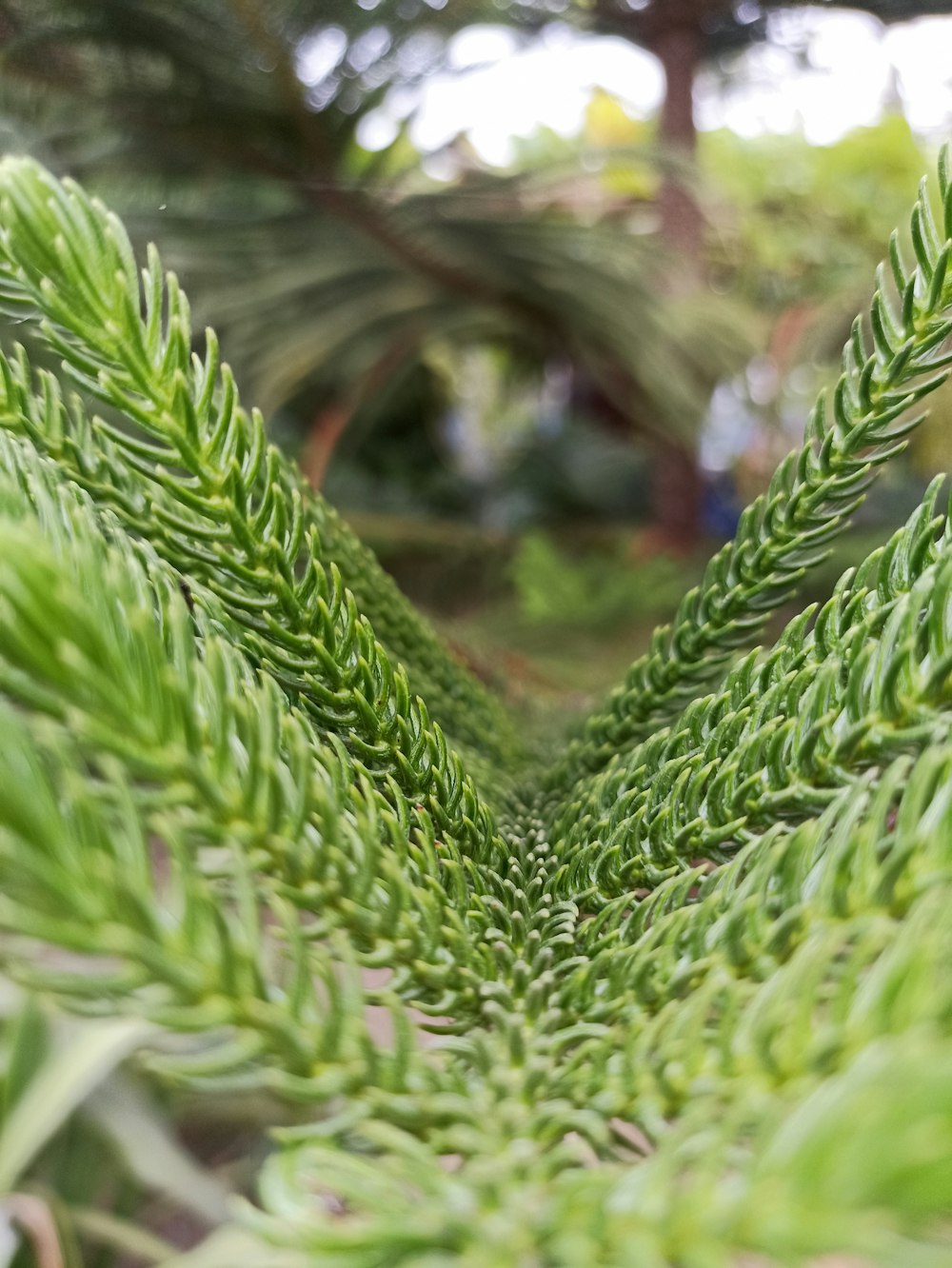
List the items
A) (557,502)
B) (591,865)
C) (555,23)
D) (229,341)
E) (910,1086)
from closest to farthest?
(910,1086) → (591,865) → (229,341) → (555,23) → (557,502)

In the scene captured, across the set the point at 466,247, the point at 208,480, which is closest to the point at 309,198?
the point at 466,247

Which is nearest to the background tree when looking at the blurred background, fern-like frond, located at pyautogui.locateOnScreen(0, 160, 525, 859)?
the blurred background

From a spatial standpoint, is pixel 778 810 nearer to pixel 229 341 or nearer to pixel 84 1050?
pixel 84 1050

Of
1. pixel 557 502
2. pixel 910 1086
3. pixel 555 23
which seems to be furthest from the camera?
pixel 557 502

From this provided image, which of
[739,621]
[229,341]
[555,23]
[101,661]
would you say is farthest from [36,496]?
[555,23]

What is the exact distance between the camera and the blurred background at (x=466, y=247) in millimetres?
466

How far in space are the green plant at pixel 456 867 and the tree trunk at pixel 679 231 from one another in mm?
466

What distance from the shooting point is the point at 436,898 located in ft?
0.50

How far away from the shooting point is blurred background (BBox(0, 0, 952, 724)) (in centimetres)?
47

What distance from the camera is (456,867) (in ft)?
0.54

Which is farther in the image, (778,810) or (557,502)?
(557,502)

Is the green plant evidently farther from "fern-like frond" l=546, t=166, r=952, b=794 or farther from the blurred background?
the blurred background

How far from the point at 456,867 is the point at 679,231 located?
2.22ft

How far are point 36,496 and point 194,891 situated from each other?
3.6 inches
